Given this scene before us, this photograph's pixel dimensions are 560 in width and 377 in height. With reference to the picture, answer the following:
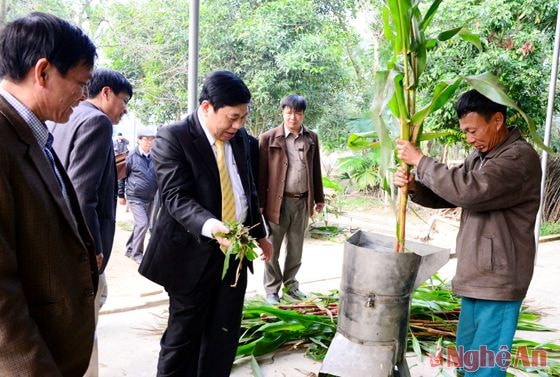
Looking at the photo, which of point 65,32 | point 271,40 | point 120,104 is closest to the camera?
point 65,32

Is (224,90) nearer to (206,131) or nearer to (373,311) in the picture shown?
(206,131)

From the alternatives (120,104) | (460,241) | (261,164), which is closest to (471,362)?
(460,241)

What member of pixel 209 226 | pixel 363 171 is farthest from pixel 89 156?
pixel 363 171

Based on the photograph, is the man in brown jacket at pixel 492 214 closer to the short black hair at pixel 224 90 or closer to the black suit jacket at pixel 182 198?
the short black hair at pixel 224 90

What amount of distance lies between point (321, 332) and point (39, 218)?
2383mm

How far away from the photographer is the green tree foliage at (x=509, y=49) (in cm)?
714

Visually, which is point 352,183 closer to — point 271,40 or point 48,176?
point 271,40

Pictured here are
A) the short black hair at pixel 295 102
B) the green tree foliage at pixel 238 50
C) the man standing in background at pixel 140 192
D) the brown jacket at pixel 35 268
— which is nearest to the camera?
the brown jacket at pixel 35 268

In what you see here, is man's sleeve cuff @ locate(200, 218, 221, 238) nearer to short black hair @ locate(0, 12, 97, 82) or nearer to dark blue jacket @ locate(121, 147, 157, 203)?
short black hair @ locate(0, 12, 97, 82)

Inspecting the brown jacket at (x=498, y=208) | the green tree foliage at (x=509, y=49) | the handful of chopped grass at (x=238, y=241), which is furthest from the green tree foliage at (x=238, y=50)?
the handful of chopped grass at (x=238, y=241)

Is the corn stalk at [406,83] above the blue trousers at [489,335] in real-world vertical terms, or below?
above

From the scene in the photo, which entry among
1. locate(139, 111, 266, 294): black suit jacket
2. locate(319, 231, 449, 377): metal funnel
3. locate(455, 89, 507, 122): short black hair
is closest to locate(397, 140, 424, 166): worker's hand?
locate(455, 89, 507, 122): short black hair

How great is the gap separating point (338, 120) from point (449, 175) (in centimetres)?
816

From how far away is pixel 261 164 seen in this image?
160 inches
